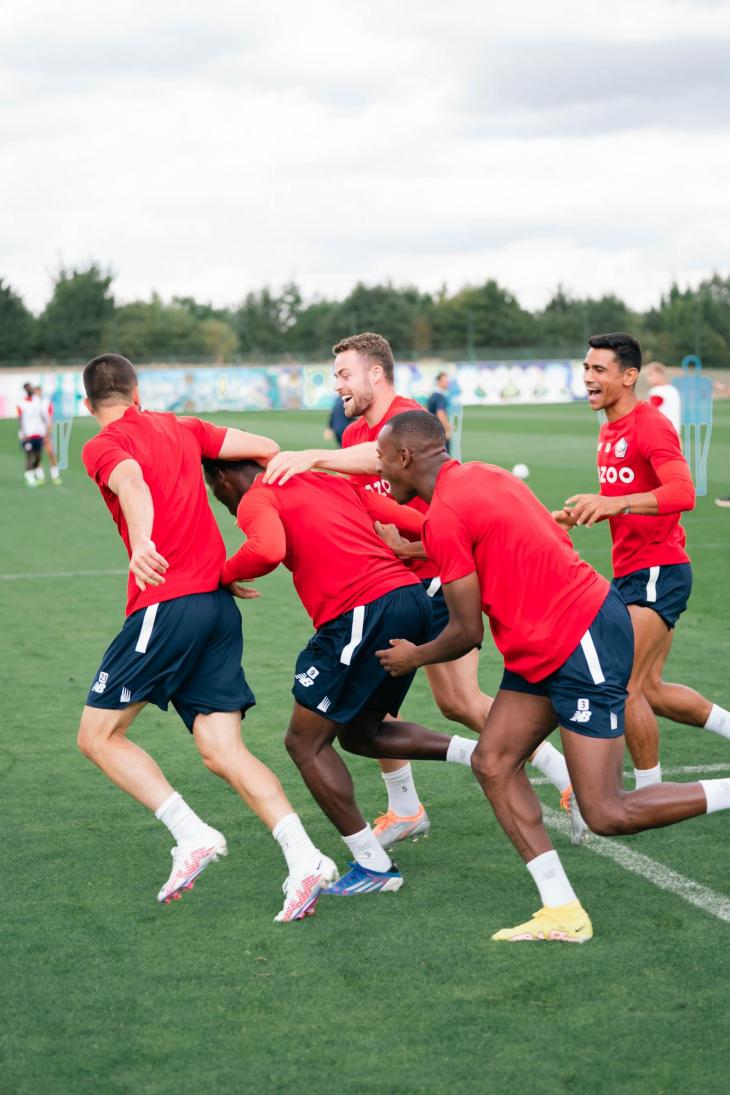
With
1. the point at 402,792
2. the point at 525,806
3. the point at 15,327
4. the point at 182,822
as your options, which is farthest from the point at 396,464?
the point at 15,327

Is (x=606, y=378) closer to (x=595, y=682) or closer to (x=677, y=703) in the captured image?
(x=677, y=703)

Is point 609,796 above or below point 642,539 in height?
below

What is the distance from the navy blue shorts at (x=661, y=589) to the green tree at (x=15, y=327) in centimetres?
8283

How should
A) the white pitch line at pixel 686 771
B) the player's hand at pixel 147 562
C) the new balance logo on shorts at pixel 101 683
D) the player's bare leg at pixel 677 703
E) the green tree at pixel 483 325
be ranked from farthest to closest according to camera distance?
the green tree at pixel 483 325, the white pitch line at pixel 686 771, the player's bare leg at pixel 677 703, the new balance logo on shorts at pixel 101 683, the player's hand at pixel 147 562

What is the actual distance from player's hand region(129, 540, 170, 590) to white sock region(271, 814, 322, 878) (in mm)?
1057

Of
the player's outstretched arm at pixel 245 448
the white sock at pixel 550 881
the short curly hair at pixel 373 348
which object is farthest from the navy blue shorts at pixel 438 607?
the white sock at pixel 550 881

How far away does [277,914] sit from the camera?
194 inches

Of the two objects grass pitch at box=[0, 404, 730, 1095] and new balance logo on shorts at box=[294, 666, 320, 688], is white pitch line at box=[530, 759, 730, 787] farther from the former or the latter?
new balance logo on shorts at box=[294, 666, 320, 688]

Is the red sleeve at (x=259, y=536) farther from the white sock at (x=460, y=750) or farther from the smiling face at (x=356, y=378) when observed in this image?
the white sock at (x=460, y=750)

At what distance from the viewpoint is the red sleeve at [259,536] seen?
15.8ft

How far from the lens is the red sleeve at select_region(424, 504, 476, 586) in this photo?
14.4 feet

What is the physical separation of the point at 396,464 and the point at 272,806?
1.44 metres

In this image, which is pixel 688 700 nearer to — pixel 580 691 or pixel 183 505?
pixel 580 691

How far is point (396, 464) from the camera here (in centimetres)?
460
